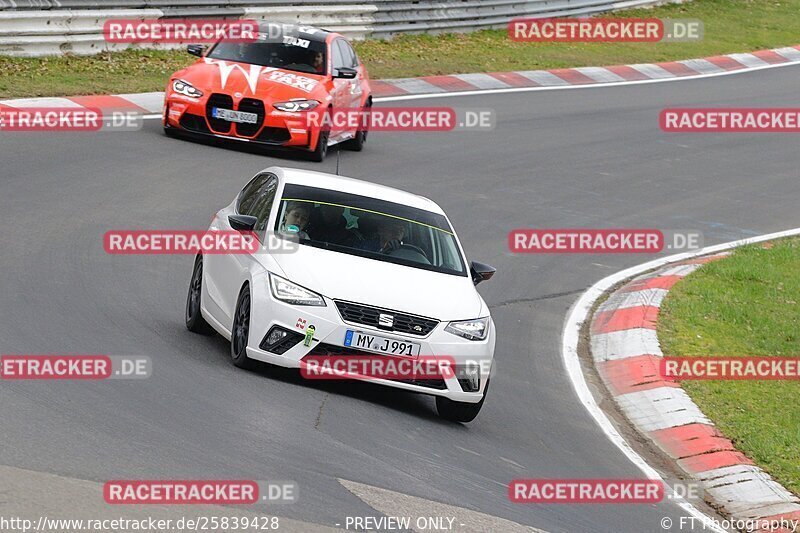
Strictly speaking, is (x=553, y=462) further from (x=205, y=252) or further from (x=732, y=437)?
(x=205, y=252)

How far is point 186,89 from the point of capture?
1775 cm

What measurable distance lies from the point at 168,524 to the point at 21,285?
5313mm

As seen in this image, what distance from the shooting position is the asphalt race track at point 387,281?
750 cm

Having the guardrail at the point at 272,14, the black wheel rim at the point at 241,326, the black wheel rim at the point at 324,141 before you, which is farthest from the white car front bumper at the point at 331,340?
the guardrail at the point at 272,14

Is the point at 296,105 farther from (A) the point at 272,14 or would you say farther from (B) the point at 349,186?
(B) the point at 349,186

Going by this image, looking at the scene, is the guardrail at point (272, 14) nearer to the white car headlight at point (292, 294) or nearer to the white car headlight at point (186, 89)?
the white car headlight at point (186, 89)

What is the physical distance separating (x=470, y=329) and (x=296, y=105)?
8.97 meters

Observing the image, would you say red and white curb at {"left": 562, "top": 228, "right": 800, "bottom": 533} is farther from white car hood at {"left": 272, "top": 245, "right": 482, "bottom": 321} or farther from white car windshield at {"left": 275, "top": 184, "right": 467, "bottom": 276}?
white car windshield at {"left": 275, "top": 184, "right": 467, "bottom": 276}

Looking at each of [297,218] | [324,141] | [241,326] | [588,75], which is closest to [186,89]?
[324,141]

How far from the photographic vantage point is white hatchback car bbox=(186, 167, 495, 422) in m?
9.09

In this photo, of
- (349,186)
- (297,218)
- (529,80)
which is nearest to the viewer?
(297,218)

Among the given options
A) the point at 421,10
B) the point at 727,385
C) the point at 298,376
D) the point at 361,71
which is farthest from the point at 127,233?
the point at 421,10

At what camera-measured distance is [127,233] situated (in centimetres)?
1357

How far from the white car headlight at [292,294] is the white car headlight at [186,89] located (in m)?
8.92
